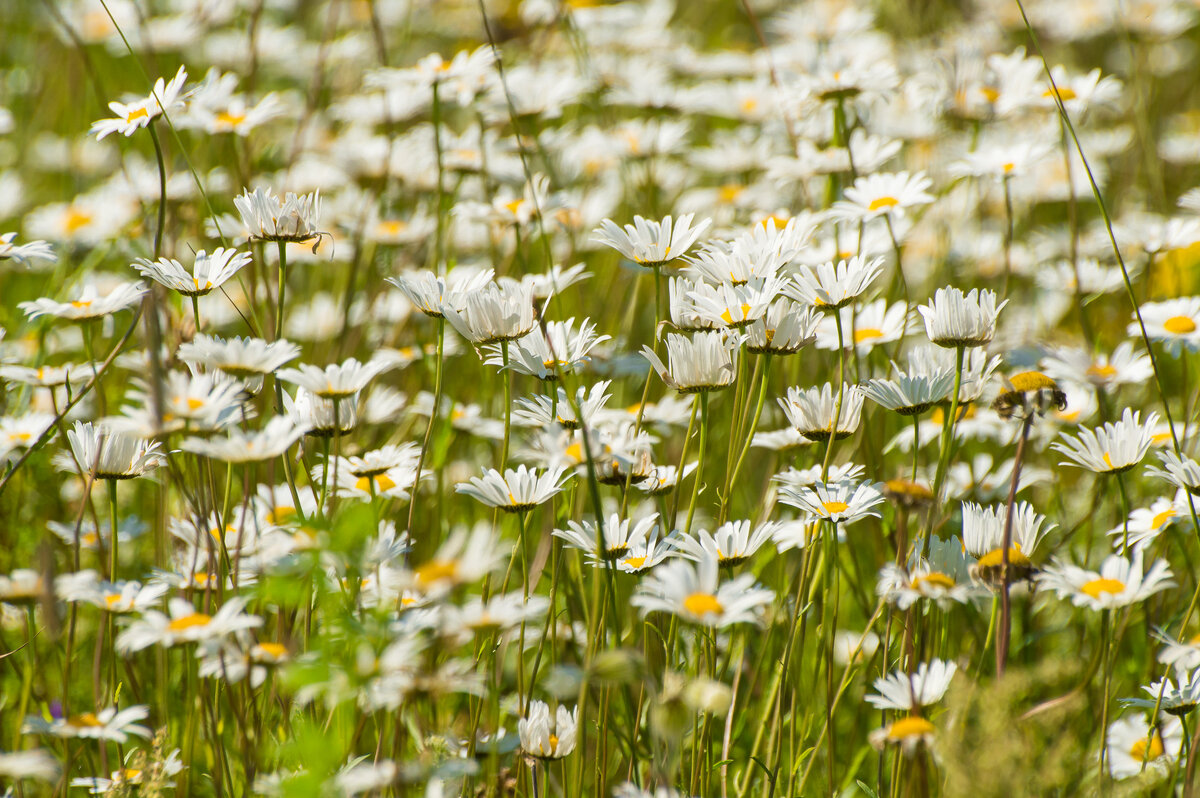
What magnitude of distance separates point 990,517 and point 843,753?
73cm

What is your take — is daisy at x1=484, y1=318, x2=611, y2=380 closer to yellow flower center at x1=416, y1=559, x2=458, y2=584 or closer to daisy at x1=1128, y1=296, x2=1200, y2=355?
yellow flower center at x1=416, y1=559, x2=458, y2=584

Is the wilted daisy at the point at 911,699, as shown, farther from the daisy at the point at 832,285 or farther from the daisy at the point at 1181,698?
the daisy at the point at 832,285

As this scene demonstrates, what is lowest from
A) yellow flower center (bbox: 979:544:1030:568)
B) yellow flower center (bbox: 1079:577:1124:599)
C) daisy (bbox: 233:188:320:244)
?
yellow flower center (bbox: 1079:577:1124:599)

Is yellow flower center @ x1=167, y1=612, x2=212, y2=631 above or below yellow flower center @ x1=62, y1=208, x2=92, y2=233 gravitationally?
below

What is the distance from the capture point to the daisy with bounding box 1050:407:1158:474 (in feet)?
5.24

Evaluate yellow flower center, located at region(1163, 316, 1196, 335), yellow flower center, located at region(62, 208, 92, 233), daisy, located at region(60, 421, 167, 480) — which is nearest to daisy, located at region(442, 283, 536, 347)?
daisy, located at region(60, 421, 167, 480)

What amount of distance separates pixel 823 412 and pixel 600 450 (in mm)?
398

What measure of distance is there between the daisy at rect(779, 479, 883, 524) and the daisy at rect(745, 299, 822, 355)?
21 cm

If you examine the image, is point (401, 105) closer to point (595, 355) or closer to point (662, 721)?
point (595, 355)

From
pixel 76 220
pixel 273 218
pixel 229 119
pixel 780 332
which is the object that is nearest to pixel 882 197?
pixel 780 332

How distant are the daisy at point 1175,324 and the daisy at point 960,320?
69 cm

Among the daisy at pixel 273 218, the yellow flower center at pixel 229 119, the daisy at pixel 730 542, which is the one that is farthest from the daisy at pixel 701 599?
the yellow flower center at pixel 229 119

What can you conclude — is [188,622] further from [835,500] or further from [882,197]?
[882,197]

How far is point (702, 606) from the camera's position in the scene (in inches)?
44.9
